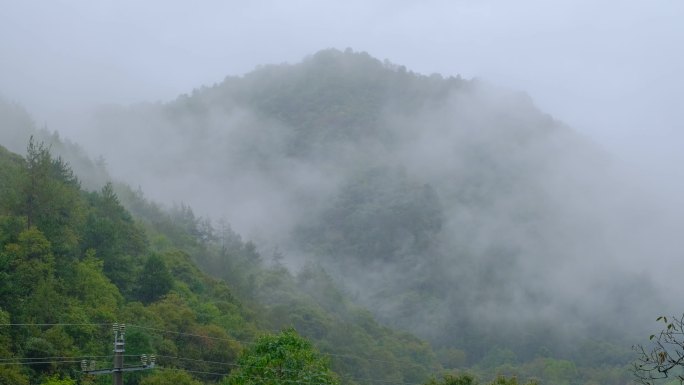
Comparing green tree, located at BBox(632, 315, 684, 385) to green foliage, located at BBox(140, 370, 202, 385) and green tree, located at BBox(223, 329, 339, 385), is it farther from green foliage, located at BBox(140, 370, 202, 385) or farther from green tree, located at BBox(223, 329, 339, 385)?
green foliage, located at BBox(140, 370, 202, 385)

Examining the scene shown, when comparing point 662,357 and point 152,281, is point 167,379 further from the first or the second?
point 662,357

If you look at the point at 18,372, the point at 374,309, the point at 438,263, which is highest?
the point at 438,263

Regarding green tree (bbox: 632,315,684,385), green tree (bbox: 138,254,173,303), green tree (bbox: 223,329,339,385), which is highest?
green tree (bbox: 138,254,173,303)

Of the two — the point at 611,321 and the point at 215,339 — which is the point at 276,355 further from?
the point at 611,321

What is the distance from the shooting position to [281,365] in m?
39.1

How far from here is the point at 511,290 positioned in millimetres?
186875

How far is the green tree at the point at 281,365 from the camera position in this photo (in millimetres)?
37719

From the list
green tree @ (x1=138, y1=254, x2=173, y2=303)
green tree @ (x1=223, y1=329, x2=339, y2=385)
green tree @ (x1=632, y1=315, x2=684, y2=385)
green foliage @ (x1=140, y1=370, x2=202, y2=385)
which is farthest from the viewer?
green tree @ (x1=138, y1=254, x2=173, y2=303)

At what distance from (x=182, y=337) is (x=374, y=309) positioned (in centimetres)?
11507

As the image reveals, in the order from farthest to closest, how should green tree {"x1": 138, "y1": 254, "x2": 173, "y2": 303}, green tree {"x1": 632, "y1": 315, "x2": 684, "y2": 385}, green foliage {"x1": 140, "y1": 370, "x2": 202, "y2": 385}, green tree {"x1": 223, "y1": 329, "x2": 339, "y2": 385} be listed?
green tree {"x1": 138, "y1": 254, "x2": 173, "y2": 303}
green foliage {"x1": 140, "y1": 370, "x2": 202, "y2": 385}
green tree {"x1": 223, "y1": 329, "x2": 339, "y2": 385}
green tree {"x1": 632, "y1": 315, "x2": 684, "y2": 385}

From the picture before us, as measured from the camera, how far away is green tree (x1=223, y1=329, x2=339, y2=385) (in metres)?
37.7

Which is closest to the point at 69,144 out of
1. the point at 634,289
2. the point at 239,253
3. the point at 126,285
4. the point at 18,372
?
the point at 239,253

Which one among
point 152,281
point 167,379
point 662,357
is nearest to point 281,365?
point 167,379

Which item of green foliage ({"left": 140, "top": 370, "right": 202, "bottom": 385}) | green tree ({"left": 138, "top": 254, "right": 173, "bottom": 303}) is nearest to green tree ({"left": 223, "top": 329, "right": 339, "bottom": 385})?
green foliage ({"left": 140, "top": 370, "right": 202, "bottom": 385})
